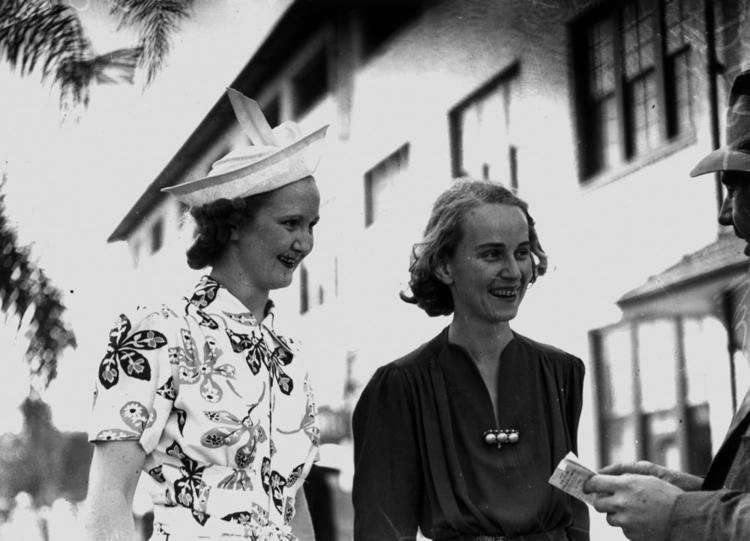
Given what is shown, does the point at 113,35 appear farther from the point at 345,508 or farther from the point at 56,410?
the point at 345,508

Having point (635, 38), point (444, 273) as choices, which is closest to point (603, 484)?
point (444, 273)

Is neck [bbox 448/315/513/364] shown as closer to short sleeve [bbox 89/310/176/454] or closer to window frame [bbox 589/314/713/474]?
window frame [bbox 589/314/713/474]

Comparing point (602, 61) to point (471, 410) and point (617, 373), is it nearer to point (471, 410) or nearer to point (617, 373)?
point (617, 373)

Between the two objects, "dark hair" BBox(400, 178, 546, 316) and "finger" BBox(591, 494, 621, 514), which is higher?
"dark hair" BBox(400, 178, 546, 316)

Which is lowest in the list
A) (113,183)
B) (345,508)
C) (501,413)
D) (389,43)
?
(345,508)

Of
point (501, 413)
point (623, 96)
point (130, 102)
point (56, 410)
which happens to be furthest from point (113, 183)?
point (623, 96)

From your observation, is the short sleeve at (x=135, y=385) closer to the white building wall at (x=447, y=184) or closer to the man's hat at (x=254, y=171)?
the man's hat at (x=254, y=171)

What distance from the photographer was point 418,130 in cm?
347

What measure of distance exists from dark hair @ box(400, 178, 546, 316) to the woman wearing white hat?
430 mm

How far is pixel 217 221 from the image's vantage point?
2.65 metres

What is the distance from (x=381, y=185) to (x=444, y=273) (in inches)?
17.2

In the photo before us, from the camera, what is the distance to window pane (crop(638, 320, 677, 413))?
11.4ft

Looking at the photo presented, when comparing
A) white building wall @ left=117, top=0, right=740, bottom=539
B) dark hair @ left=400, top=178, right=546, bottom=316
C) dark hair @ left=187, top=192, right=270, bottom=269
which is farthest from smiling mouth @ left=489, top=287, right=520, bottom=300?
dark hair @ left=187, top=192, right=270, bottom=269

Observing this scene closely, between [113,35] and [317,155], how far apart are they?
71 centimetres
